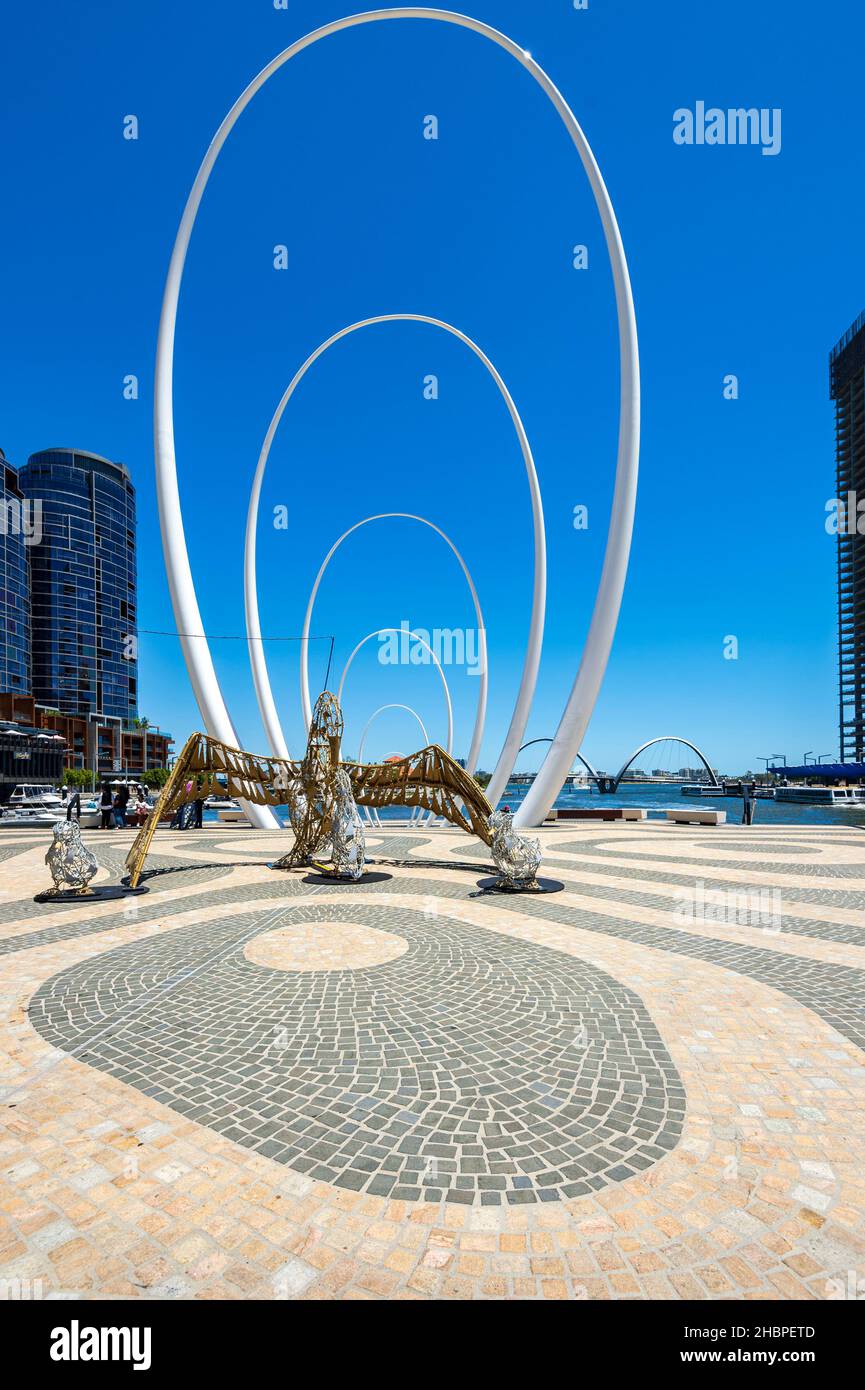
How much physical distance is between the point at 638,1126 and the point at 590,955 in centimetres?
437

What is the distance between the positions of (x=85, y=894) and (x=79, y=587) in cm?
15289

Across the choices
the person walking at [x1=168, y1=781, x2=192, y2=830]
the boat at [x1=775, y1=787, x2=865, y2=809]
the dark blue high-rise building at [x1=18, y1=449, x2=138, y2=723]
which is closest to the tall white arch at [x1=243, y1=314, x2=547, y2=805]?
the person walking at [x1=168, y1=781, x2=192, y2=830]

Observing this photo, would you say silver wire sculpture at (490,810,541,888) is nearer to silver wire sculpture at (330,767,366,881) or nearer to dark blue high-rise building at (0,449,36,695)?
silver wire sculpture at (330,767,366,881)

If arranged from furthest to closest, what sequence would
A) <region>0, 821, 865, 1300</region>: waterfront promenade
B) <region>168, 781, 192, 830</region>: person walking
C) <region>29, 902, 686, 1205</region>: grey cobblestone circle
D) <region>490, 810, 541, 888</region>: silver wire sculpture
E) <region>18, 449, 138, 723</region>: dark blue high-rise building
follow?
<region>18, 449, 138, 723</region>: dark blue high-rise building, <region>168, 781, 192, 830</region>: person walking, <region>490, 810, 541, 888</region>: silver wire sculpture, <region>29, 902, 686, 1205</region>: grey cobblestone circle, <region>0, 821, 865, 1300</region>: waterfront promenade

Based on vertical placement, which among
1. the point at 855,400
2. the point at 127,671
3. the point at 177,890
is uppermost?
the point at 855,400

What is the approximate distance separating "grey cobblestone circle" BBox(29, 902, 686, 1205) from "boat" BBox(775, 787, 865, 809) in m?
94.5

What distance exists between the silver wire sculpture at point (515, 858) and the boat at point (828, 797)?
88251 mm

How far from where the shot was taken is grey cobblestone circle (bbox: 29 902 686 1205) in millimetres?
4223

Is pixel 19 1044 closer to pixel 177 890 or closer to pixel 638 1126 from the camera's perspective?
pixel 638 1126

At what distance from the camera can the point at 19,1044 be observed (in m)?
6.04

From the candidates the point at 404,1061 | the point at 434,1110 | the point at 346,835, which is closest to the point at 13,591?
the point at 346,835

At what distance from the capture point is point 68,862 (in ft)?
43.5
